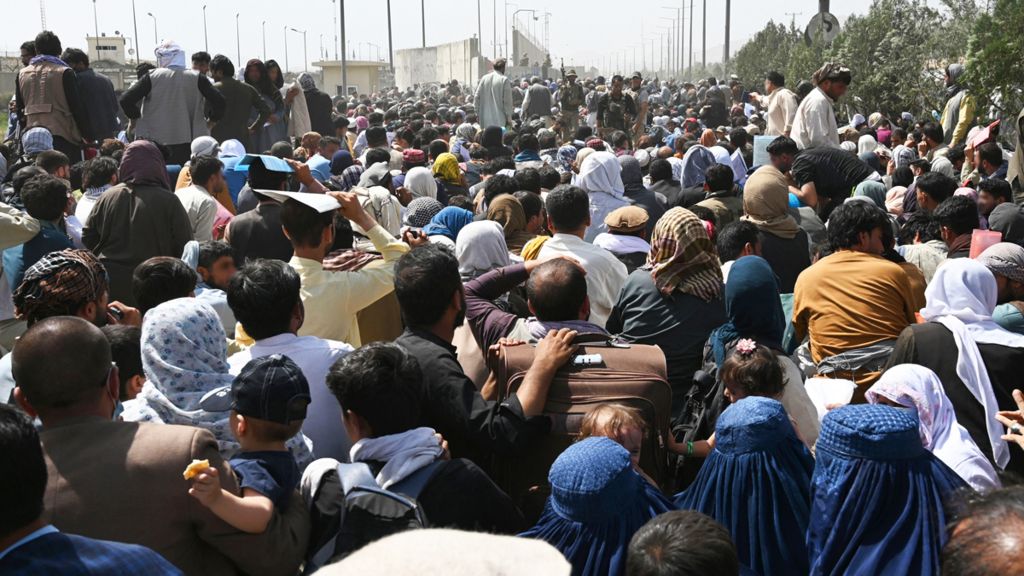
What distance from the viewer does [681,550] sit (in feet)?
7.59

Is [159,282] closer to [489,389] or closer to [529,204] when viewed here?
[489,389]

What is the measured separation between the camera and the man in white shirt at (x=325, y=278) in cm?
453

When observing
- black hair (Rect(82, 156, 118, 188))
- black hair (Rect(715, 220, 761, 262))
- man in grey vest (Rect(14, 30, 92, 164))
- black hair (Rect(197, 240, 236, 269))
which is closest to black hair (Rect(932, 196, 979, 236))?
black hair (Rect(715, 220, 761, 262))

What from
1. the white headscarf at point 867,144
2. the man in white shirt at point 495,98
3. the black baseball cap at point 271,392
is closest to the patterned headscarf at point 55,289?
the black baseball cap at point 271,392

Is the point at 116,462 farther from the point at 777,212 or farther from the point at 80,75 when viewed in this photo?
the point at 80,75

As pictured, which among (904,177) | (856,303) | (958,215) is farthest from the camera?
(904,177)

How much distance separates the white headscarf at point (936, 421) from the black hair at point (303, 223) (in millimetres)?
2449

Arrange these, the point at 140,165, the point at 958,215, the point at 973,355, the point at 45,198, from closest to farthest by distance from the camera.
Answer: the point at 973,355 < the point at 45,198 < the point at 958,215 < the point at 140,165

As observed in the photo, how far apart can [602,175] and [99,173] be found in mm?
3790

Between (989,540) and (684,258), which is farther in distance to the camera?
(684,258)

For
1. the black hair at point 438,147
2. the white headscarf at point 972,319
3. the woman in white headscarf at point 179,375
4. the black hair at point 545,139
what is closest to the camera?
the woman in white headscarf at point 179,375

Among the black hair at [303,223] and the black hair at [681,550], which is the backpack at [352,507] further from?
the black hair at [303,223]

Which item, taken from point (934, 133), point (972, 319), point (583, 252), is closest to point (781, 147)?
point (583, 252)

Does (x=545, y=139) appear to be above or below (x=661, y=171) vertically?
above
